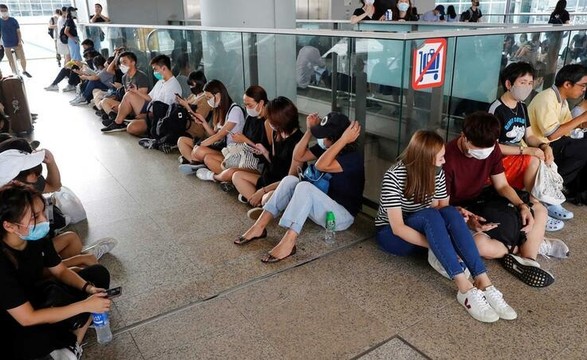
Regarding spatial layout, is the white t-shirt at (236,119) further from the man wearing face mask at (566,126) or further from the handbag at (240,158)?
the man wearing face mask at (566,126)

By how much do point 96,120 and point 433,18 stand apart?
22.0ft

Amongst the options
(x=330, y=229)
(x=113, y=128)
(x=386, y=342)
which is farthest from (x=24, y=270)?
(x=113, y=128)

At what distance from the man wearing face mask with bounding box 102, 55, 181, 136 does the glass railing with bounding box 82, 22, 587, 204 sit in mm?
718

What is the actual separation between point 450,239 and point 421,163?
49cm

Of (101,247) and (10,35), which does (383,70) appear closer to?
(101,247)

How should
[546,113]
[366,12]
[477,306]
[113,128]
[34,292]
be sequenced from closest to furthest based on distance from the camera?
[34,292] → [477,306] → [546,113] → [113,128] → [366,12]

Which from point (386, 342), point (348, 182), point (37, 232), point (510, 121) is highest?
point (510, 121)

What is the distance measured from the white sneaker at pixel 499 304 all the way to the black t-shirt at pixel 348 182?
1.17 m

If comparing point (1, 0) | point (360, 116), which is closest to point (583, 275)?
point (360, 116)

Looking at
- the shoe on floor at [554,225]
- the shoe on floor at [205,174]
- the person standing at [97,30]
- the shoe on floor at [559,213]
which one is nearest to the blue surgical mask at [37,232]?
the shoe on floor at [205,174]

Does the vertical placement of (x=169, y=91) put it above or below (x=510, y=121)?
below

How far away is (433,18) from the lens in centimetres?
940

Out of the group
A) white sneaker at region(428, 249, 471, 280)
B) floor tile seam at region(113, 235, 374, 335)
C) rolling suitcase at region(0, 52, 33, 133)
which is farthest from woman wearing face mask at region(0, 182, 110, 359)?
rolling suitcase at region(0, 52, 33, 133)

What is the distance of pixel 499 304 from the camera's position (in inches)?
104
